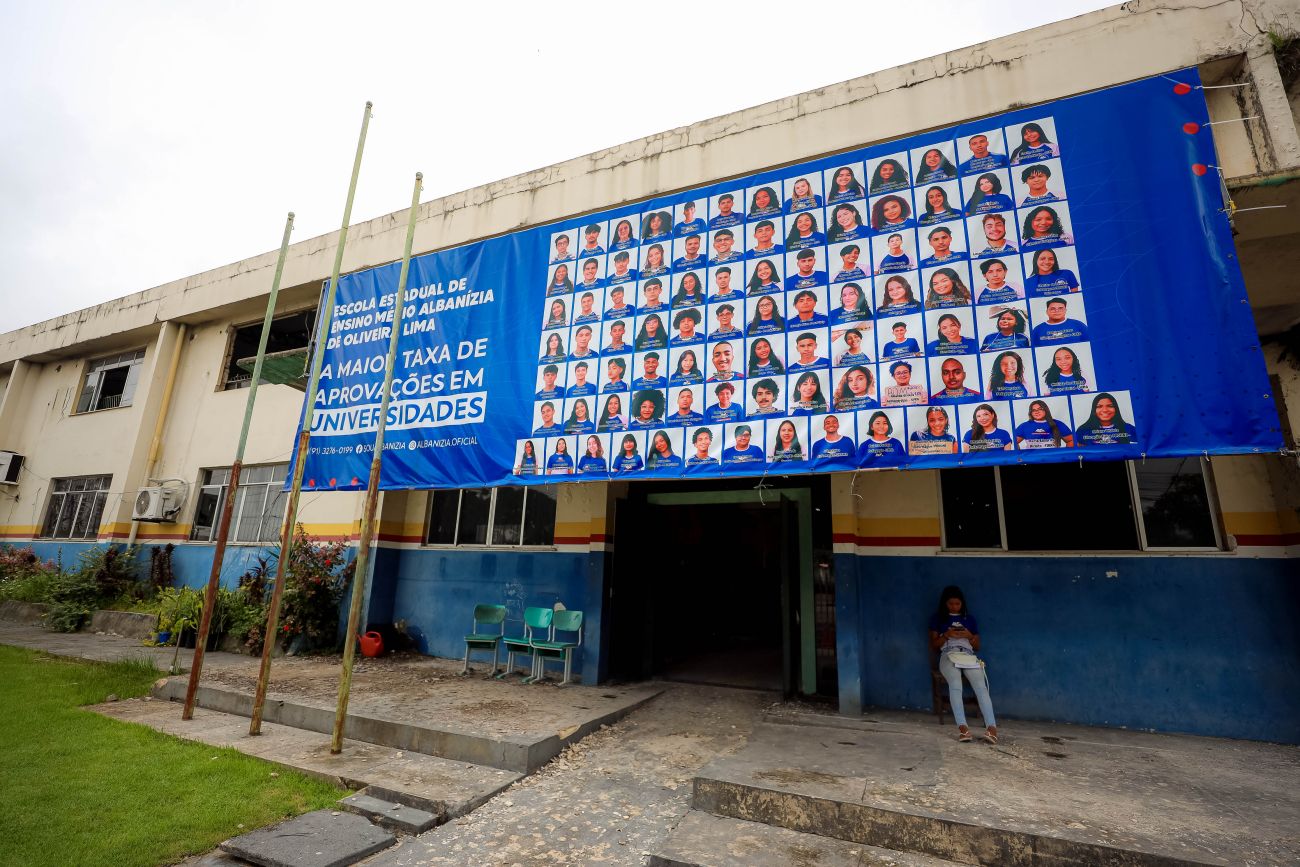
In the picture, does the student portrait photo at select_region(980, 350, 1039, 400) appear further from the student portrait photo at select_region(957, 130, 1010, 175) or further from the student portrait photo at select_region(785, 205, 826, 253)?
the student portrait photo at select_region(785, 205, 826, 253)

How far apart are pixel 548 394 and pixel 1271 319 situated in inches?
268

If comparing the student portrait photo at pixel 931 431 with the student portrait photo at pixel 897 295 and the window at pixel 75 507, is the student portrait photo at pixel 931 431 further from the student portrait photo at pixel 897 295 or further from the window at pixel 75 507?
the window at pixel 75 507

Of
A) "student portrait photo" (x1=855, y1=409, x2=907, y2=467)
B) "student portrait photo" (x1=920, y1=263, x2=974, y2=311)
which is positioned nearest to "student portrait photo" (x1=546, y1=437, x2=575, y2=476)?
"student portrait photo" (x1=855, y1=409, x2=907, y2=467)

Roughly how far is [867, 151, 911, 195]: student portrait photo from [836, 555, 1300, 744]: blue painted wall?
3460mm

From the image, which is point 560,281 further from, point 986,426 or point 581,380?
point 986,426

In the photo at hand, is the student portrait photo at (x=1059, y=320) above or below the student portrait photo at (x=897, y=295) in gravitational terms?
below

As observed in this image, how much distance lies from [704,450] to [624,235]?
252cm

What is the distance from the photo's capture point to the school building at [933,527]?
4957 millimetres

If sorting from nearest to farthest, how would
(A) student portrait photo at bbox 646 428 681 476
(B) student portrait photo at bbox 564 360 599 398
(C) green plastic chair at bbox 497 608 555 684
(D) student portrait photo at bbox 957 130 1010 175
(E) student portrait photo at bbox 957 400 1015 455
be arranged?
(E) student portrait photo at bbox 957 400 1015 455, (D) student portrait photo at bbox 957 130 1010 175, (A) student portrait photo at bbox 646 428 681 476, (B) student portrait photo at bbox 564 360 599 398, (C) green plastic chair at bbox 497 608 555 684

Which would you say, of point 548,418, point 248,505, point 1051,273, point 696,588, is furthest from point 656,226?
point 248,505

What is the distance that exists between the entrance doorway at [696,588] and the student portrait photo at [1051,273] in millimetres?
3028

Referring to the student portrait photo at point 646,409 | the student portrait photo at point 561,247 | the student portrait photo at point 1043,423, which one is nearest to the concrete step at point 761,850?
the student portrait photo at point 1043,423

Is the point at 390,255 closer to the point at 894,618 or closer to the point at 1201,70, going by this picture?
the point at 894,618

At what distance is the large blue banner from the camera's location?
4.05 m
